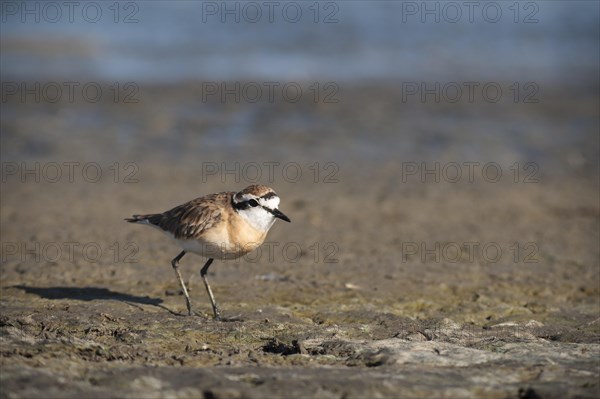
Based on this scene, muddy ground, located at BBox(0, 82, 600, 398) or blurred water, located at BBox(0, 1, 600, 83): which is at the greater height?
blurred water, located at BBox(0, 1, 600, 83)

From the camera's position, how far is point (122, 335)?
21.9 ft

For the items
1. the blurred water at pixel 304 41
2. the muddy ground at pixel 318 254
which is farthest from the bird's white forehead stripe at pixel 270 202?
the blurred water at pixel 304 41

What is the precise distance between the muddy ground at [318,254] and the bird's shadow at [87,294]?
0.11ft

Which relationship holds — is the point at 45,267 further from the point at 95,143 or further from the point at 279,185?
the point at 95,143

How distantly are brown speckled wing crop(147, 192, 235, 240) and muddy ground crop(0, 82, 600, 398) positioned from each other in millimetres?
761

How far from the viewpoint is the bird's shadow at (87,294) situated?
8.23 meters

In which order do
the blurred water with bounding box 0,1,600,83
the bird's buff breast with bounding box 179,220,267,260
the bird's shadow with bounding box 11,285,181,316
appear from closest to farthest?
the bird's buff breast with bounding box 179,220,267,260 < the bird's shadow with bounding box 11,285,181,316 < the blurred water with bounding box 0,1,600,83

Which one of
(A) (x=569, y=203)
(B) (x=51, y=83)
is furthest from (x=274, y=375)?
(B) (x=51, y=83)

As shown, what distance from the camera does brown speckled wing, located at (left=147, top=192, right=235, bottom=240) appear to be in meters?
8.02

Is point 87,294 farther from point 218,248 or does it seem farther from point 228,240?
point 228,240

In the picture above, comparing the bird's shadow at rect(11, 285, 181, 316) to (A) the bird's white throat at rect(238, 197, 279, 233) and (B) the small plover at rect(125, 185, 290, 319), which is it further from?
(A) the bird's white throat at rect(238, 197, 279, 233)

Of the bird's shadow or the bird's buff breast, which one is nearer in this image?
the bird's buff breast

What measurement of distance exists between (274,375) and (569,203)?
8.82 meters

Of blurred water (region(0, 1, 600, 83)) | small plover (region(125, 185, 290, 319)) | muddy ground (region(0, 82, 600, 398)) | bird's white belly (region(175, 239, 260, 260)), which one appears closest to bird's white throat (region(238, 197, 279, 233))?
small plover (region(125, 185, 290, 319))
